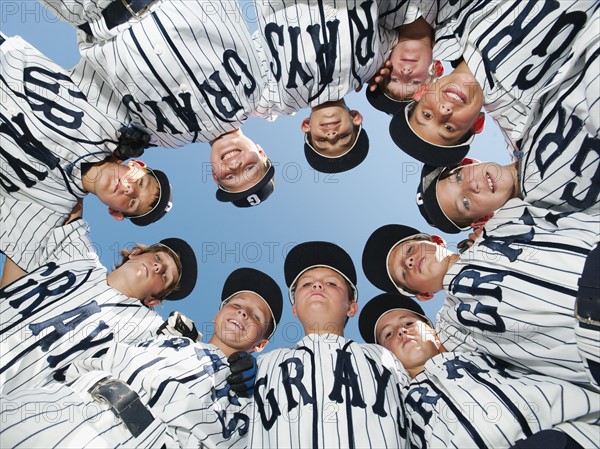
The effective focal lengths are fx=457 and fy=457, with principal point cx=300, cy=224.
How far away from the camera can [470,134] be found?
3078 millimetres

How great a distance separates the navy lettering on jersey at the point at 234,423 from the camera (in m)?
2.69

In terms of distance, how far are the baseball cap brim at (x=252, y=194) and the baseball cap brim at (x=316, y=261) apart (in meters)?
0.49

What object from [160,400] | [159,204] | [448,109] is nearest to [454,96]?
[448,109]

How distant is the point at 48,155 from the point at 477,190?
2.84m

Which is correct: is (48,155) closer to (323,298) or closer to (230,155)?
(230,155)

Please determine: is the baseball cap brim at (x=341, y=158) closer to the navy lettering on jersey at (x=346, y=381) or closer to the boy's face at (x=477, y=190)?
the boy's face at (x=477, y=190)

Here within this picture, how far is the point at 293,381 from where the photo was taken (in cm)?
258

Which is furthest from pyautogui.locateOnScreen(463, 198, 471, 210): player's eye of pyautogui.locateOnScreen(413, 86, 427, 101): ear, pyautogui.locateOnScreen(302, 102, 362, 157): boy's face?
pyautogui.locateOnScreen(302, 102, 362, 157): boy's face

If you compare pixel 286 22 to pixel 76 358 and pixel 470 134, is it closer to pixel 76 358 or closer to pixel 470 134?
pixel 470 134

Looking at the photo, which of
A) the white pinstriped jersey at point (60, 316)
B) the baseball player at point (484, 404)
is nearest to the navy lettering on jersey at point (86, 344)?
the white pinstriped jersey at point (60, 316)

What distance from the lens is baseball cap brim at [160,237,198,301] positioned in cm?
363

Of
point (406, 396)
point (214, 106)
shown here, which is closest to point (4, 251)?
point (214, 106)

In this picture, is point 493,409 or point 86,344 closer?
point 493,409

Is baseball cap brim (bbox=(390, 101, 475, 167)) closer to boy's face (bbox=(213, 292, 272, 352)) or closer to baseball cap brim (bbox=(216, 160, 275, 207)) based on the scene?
baseball cap brim (bbox=(216, 160, 275, 207))
